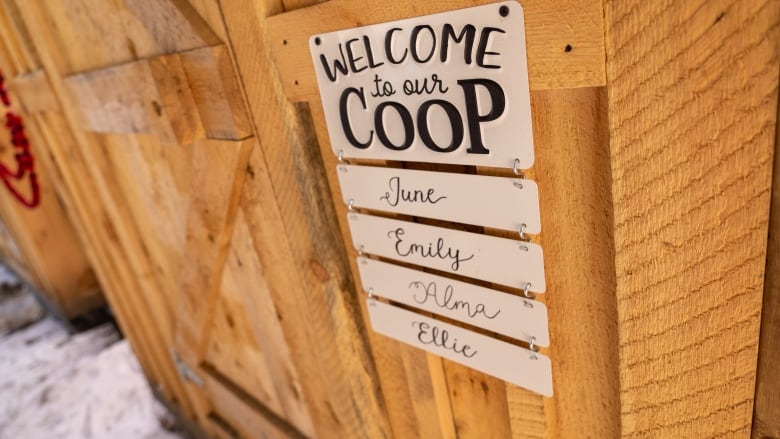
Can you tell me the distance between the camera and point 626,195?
23.9 inches

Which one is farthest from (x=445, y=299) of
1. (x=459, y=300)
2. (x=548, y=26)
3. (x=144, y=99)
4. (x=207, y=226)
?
(x=144, y=99)

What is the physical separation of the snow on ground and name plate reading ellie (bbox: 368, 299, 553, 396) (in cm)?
209

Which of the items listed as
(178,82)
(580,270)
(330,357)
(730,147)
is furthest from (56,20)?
(730,147)

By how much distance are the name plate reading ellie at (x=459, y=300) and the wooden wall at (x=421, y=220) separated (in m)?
0.03

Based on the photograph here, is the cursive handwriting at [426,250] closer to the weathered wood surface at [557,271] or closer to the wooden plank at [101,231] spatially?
the weathered wood surface at [557,271]

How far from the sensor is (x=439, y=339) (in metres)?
0.94

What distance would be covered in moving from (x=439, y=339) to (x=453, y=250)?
205mm

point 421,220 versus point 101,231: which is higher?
point 421,220

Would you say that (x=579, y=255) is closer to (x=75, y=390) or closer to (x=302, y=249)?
(x=302, y=249)

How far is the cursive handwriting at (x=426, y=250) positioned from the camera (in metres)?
0.82

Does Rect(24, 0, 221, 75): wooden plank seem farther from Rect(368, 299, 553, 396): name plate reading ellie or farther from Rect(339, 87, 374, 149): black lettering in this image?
Rect(368, 299, 553, 396): name plate reading ellie

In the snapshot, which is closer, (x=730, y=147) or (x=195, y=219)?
(x=730, y=147)

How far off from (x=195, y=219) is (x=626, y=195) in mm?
1116

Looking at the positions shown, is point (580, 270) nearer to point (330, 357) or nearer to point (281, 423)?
point (330, 357)
